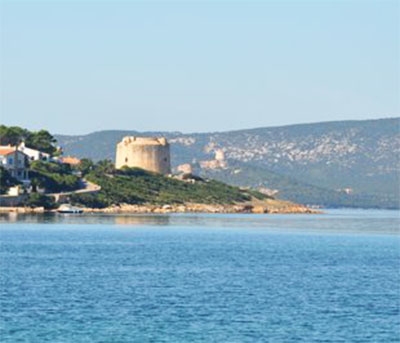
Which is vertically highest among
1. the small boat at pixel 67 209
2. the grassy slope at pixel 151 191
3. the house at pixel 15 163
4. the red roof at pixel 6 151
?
the red roof at pixel 6 151

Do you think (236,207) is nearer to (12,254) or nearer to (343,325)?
(12,254)

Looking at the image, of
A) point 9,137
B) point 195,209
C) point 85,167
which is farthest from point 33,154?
point 195,209

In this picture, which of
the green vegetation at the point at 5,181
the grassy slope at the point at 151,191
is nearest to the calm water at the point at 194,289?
the green vegetation at the point at 5,181

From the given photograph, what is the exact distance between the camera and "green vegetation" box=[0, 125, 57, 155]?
14000cm

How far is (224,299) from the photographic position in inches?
1615

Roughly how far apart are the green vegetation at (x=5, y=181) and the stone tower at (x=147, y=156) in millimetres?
45882

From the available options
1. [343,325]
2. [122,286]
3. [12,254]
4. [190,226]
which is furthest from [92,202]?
[343,325]

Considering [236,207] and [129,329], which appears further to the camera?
[236,207]

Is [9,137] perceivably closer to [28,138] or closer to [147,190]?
[28,138]

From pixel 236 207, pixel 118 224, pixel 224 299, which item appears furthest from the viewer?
pixel 236 207

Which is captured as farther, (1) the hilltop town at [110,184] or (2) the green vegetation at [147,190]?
(2) the green vegetation at [147,190]

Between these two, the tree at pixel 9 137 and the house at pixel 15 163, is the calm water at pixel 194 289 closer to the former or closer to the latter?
the house at pixel 15 163

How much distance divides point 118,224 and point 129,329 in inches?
2381

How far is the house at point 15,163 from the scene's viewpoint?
12281 cm
